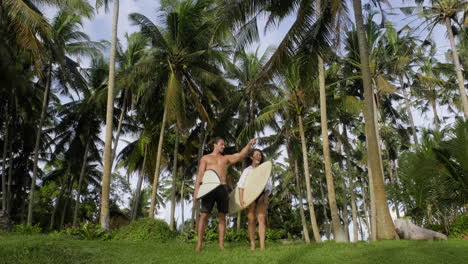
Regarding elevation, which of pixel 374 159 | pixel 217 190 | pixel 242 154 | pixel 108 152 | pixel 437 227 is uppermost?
pixel 108 152

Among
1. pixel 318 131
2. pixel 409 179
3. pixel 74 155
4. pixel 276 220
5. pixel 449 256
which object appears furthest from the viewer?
pixel 276 220

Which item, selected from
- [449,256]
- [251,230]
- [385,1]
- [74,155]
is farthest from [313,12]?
[74,155]

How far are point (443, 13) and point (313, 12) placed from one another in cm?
908

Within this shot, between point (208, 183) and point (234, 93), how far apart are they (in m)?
14.9

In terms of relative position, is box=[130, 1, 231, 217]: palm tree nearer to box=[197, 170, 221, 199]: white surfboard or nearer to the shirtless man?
the shirtless man

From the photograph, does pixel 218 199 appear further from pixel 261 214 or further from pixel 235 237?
pixel 235 237

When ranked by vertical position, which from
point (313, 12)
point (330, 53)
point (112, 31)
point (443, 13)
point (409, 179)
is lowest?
point (409, 179)

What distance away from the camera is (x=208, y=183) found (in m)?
6.14

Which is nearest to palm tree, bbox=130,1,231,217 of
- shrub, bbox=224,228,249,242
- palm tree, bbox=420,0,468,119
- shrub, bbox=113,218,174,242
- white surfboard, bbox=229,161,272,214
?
shrub, bbox=224,228,249,242

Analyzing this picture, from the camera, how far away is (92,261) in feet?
16.9

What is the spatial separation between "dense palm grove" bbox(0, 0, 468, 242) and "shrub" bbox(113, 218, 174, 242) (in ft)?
4.11

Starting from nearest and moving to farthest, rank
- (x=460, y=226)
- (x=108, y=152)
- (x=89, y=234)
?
(x=89, y=234)
(x=460, y=226)
(x=108, y=152)

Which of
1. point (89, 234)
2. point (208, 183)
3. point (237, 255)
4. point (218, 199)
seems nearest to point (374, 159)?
point (218, 199)

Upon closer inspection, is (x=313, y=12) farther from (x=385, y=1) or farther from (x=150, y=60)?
(x=150, y=60)
